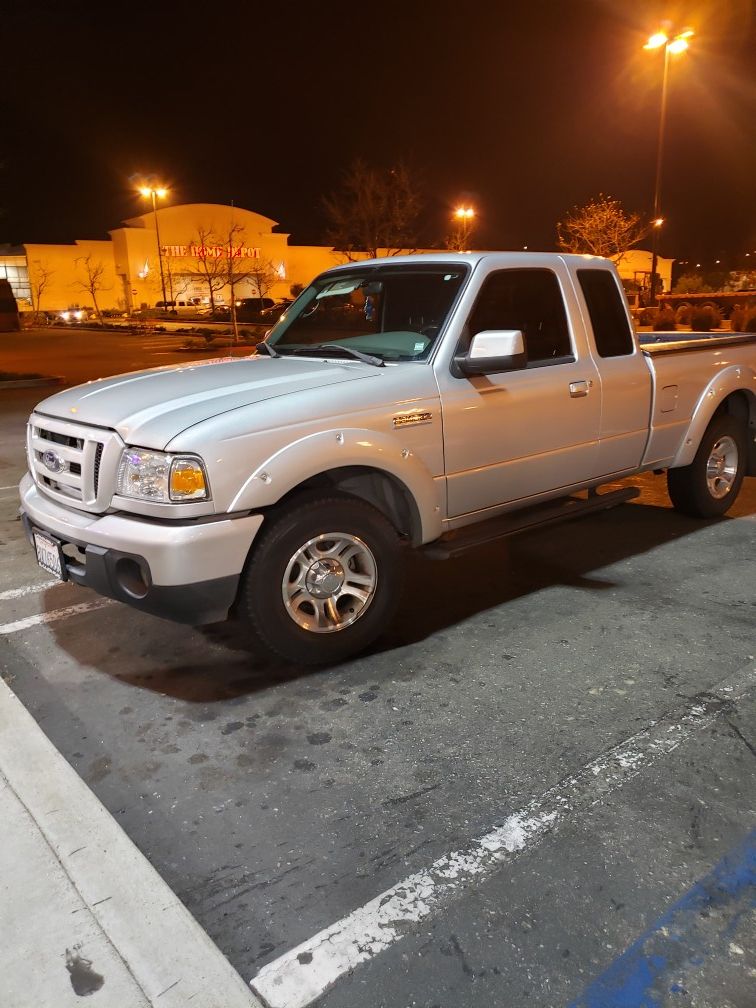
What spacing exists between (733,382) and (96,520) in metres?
4.65

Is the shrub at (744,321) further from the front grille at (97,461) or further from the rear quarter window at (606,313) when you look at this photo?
the front grille at (97,461)

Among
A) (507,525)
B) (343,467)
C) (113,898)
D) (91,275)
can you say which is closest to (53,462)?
(343,467)

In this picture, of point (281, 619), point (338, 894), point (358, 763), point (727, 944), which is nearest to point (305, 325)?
point (281, 619)

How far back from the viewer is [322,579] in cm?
380

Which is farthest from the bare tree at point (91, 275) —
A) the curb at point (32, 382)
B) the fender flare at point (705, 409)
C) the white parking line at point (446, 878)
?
the white parking line at point (446, 878)

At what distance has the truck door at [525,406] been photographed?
13.8ft

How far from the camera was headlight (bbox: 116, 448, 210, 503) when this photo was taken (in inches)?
131

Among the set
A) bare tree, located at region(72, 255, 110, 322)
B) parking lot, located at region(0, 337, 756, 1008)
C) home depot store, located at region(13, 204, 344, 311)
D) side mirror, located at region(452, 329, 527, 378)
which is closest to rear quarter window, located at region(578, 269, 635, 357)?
side mirror, located at region(452, 329, 527, 378)

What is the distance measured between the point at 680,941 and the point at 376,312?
11.7 ft

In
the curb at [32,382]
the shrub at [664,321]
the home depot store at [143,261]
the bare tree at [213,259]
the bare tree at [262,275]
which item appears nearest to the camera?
the curb at [32,382]

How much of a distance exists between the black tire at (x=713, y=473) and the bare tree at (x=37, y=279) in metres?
67.3

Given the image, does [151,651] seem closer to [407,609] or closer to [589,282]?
[407,609]

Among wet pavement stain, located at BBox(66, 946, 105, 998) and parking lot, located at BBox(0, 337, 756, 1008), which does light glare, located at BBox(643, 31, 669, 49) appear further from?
wet pavement stain, located at BBox(66, 946, 105, 998)

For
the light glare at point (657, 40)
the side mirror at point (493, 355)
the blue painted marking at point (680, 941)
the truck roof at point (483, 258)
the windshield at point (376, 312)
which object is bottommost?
the blue painted marking at point (680, 941)
